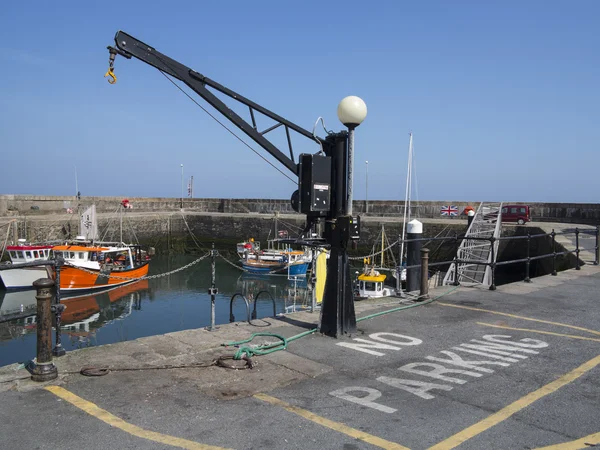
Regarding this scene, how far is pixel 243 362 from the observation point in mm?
6004

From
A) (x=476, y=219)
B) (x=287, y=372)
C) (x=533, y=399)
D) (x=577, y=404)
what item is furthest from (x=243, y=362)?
(x=476, y=219)

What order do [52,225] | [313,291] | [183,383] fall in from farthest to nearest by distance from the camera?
[52,225] → [313,291] → [183,383]

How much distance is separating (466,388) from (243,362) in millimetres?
2543

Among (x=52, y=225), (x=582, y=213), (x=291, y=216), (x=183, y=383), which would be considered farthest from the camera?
(x=291, y=216)

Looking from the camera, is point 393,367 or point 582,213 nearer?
point 393,367

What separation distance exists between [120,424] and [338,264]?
3.80 m

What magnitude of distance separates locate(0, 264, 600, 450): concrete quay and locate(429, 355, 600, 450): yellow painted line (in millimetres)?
18

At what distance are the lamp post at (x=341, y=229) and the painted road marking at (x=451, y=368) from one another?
1.46 m

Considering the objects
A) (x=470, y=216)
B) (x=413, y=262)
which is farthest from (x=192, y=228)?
(x=413, y=262)

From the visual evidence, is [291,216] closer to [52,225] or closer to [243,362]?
[52,225]

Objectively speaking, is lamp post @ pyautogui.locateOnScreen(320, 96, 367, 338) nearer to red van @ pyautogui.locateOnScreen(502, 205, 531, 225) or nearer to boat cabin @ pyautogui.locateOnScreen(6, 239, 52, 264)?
boat cabin @ pyautogui.locateOnScreen(6, 239, 52, 264)

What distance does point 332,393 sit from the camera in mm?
5164

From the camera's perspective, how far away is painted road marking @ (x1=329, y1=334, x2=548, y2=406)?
514 cm

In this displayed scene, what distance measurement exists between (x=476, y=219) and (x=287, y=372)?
94.0 feet
